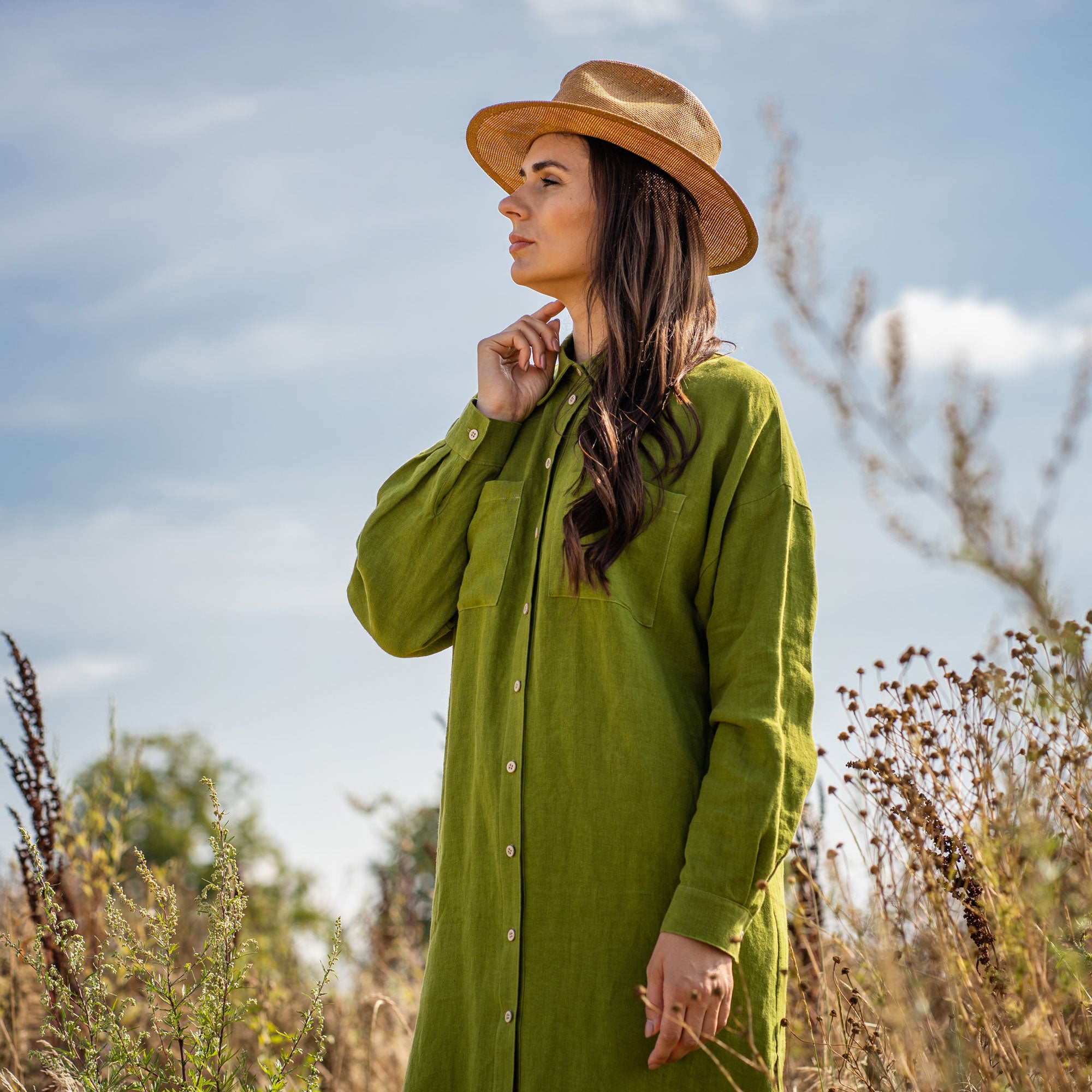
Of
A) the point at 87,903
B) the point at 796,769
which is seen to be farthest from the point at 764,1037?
the point at 87,903

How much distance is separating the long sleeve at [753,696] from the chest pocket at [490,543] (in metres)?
0.44

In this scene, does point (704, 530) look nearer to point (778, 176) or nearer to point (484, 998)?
point (778, 176)

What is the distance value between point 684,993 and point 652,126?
185 cm

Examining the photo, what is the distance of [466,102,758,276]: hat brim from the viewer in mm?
2600

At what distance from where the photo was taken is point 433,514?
2508 millimetres

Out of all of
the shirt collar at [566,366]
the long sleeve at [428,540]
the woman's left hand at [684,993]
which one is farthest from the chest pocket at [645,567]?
the woman's left hand at [684,993]

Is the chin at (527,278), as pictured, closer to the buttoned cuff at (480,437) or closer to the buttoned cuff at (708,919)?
the buttoned cuff at (480,437)

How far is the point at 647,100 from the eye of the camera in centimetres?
271

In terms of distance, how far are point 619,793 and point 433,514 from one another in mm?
780

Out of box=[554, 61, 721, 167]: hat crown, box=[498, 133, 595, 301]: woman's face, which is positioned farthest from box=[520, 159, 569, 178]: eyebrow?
box=[554, 61, 721, 167]: hat crown

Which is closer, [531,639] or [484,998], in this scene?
[484,998]

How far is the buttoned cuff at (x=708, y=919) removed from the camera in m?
1.92

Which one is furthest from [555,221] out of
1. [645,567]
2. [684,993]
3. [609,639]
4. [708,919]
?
[684,993]

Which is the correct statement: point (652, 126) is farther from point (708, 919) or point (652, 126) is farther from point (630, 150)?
point (708, 919)
